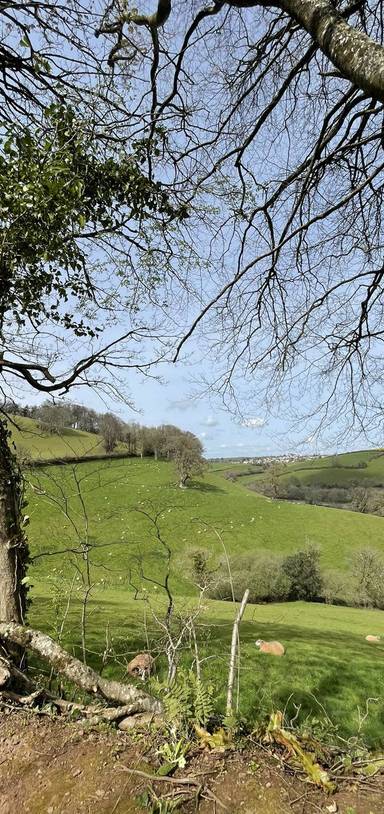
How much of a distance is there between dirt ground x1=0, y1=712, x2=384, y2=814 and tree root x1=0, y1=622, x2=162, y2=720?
0.79 ft

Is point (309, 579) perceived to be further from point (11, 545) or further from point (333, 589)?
point (11, 545)

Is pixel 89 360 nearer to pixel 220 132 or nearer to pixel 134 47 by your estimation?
pixel 220 132

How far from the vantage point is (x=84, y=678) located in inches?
102

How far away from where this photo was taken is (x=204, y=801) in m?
1.69

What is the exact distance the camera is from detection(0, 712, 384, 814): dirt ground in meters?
1.65

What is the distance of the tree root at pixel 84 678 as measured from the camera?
2.42 m

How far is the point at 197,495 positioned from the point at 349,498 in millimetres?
28228

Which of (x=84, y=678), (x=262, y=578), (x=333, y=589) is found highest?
(x=84, y=678)

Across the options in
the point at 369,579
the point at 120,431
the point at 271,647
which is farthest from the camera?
the point at 369,579

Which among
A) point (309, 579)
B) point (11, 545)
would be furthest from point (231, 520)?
point (11, 545)

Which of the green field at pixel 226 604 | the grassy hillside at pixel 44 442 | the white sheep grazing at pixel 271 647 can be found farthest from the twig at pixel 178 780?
the white sheep grazing at pixel 271 647

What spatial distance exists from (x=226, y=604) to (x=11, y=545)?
62.5 feet

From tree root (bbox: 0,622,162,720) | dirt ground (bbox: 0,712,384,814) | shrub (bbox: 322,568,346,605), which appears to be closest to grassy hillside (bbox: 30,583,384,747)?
tree root (bbox: 0,622,162,720)

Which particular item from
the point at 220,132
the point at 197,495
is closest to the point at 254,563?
the point at 197,495
